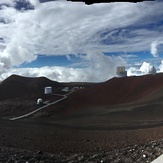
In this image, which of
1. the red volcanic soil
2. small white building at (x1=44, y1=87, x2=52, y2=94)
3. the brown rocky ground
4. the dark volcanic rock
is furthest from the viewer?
the red volcanic soil

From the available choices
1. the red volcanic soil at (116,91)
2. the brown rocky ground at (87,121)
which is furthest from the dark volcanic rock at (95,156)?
the red volcanic soil at (116,91)

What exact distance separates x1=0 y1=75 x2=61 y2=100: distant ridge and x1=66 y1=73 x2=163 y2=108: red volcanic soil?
46cm

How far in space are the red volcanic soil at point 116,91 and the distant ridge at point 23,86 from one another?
1.52 feet

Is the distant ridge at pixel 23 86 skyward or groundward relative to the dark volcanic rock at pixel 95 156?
skyward

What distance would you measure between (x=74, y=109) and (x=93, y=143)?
62 cm

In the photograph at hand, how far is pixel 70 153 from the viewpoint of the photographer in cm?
417

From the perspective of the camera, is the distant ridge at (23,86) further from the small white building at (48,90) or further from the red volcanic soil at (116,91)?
the red volcanic soil at (116,91)

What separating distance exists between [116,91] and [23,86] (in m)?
1.45

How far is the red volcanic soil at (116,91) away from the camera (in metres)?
4.48

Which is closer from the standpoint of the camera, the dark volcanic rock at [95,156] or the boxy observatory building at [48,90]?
the dark volcanic rock at [95,156]

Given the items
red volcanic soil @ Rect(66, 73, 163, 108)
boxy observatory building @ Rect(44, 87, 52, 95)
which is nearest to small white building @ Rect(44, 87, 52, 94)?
boxy observatory building @ Rect(44, 87, 52, 95)

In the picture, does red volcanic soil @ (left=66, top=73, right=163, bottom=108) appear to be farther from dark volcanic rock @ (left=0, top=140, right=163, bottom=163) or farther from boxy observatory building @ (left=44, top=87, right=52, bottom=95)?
dark volcanic rock @ (left=0, top=140, right=163, bottom=163)

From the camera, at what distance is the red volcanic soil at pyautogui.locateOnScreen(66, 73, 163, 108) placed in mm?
4483

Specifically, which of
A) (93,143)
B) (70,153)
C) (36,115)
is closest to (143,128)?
(93,143)
